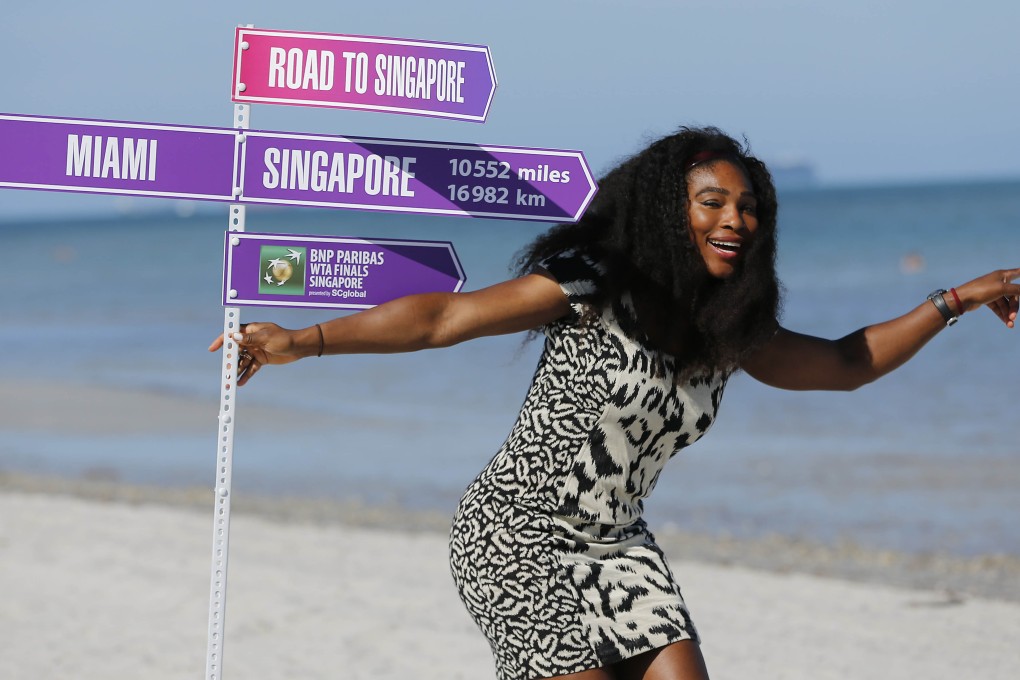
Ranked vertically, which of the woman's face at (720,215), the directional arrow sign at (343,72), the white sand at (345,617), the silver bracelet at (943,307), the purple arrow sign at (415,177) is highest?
the directional arrow sign at (343,72)

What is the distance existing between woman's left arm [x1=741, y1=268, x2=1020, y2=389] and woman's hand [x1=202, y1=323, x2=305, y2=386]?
121 cm

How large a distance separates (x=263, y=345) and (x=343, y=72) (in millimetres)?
727

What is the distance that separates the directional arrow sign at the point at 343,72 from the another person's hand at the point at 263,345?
1.98 ft

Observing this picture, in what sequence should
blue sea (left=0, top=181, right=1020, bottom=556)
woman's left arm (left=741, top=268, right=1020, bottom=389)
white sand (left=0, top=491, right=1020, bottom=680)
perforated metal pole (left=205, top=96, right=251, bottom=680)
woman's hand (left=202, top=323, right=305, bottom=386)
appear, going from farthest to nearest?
blue sea (left=0, top=181, right=1020, bottom=556) < white sand (left=0, top=491, right=1020, bottom=680) < woman's left arm (left=741, top=268, right=1020, bottom=389) < perforated metal pole (left=205, top=96, right=251, bottom=680) < woman's hand (left=202, top=323, right=305, bottom=386)

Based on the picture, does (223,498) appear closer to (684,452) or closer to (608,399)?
(608,399)

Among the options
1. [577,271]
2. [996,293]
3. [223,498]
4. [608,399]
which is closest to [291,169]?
[577,271]

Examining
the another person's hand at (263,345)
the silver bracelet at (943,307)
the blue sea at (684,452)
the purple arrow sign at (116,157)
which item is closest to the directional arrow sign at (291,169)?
the purple arrow sign at (116,157)

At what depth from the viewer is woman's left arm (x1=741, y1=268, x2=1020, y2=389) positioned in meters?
3.26

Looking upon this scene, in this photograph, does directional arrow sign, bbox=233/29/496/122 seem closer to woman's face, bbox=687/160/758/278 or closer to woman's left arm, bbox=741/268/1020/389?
woman's face, bbox=687/160/758/278

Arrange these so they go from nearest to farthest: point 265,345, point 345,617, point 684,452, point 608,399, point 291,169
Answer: point 265,345 < point 608,399 < point 291,169 < point 345,617 < point 684,452

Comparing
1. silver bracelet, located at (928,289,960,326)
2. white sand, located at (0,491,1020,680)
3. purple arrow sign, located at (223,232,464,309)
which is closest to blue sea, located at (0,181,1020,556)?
purple arrow sign, located at (223,232,464,309)

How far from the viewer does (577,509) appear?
9.62ft

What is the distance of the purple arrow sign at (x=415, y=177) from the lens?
9.88 feet

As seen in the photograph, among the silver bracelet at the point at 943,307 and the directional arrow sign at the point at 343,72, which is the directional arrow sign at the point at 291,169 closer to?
the directional arrow sign at the point at 343,72
